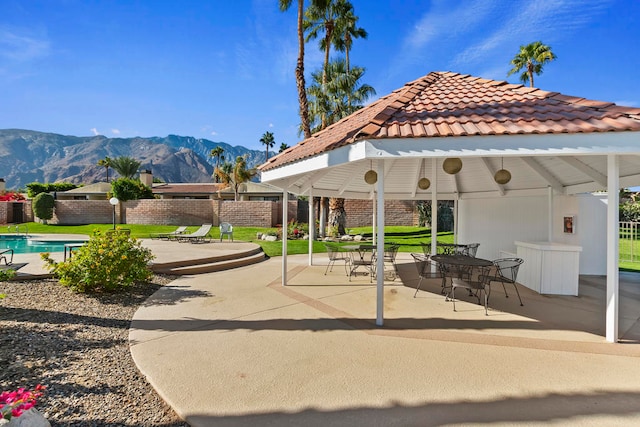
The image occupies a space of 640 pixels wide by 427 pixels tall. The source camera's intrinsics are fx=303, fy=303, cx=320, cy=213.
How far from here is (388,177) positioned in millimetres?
10711

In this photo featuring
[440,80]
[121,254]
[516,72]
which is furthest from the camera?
[516,72]

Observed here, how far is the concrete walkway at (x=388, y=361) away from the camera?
2869 mm

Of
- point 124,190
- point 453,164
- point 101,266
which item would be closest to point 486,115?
point 453,164

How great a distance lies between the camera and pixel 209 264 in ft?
33.6

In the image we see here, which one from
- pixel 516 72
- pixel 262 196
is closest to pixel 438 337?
pixel 516 72

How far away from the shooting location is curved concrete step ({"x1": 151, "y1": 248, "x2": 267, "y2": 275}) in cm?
926

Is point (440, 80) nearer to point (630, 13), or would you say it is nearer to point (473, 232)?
point (473, 232)

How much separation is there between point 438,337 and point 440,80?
6.08 metres

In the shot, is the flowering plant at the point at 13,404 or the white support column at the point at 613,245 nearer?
the flowering plant at the point at 13,404

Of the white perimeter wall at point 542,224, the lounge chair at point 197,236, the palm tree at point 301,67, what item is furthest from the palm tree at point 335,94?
the white perimeter wall at point 542,224

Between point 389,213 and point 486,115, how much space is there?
73.5 feet

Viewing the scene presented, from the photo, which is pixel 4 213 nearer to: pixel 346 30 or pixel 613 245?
pixel 346 30

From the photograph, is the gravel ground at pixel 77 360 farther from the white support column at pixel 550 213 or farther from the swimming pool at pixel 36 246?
the swimming pool at pixel 36 246

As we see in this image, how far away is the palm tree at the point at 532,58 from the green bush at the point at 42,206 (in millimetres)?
44035
